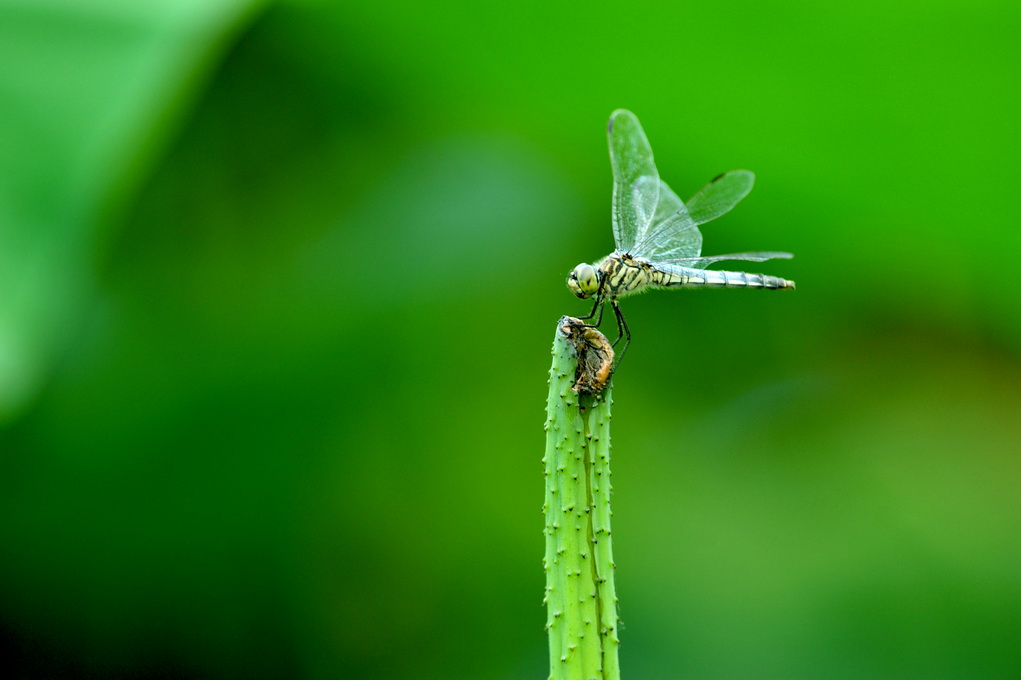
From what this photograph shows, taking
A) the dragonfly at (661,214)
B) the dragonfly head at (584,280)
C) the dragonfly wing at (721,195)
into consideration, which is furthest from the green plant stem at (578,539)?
the dragonfly wing at (721,195)

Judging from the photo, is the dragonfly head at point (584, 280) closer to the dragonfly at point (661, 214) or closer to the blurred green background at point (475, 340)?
the dragonfly at point (661, 214)

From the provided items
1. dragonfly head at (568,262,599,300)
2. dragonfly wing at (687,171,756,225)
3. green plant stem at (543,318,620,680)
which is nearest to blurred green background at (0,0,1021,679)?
dragonfly wing at (687,171,756,225)

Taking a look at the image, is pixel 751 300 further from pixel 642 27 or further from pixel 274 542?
pixel 274 542

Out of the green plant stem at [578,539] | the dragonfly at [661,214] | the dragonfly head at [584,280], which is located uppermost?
the dragonfly at [661,214]

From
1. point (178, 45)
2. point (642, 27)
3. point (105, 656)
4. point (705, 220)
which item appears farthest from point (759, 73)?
point (105, 656)

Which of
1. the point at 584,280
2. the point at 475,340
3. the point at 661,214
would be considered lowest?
the point at 584,280

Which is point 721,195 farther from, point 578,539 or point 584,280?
point 578,539

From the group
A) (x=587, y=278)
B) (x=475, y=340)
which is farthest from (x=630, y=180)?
(x=475, y=340)
